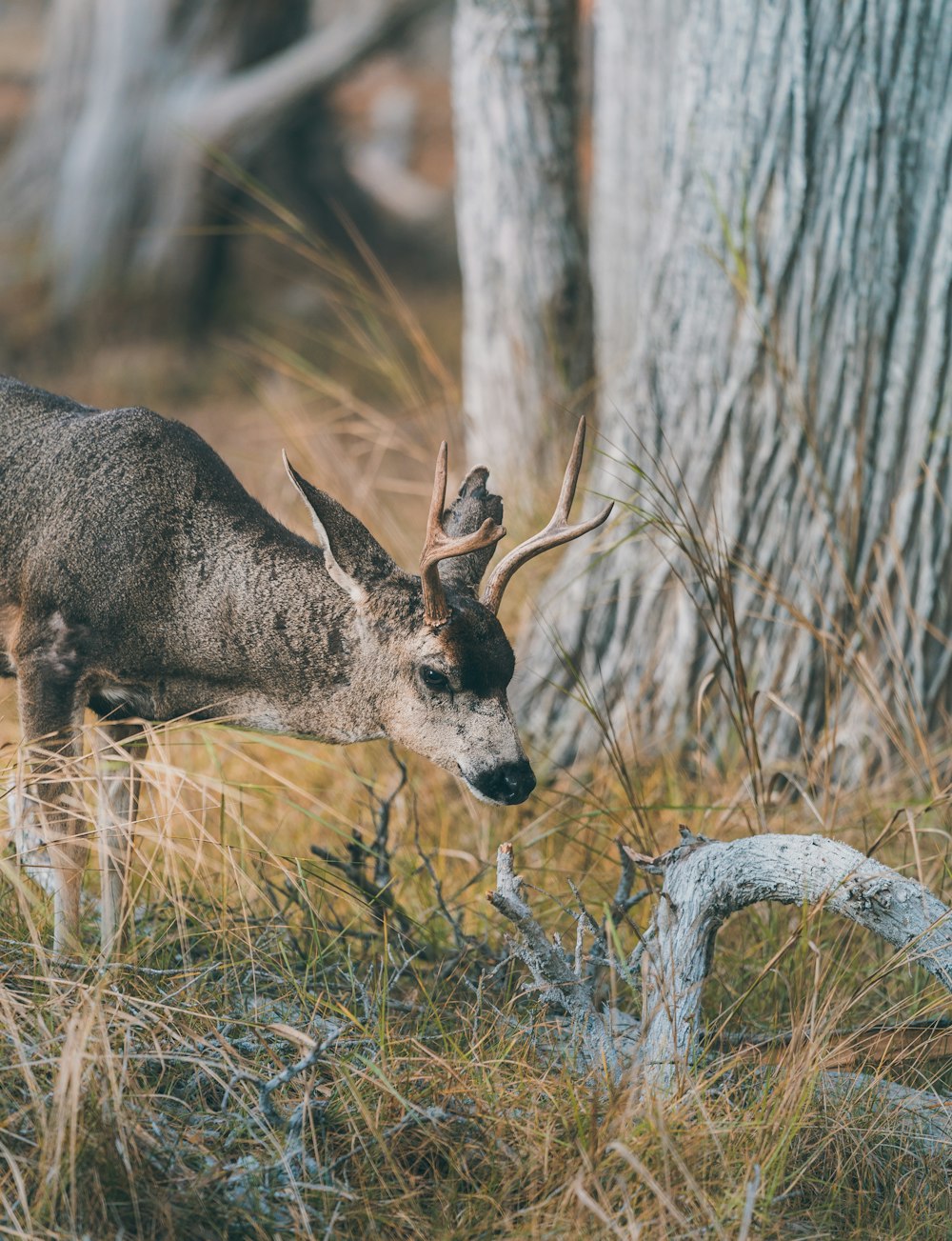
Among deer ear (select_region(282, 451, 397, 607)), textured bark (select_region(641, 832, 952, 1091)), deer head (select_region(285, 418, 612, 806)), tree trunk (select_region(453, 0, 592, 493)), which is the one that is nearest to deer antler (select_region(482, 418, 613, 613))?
deer head (select_region(285, 418, 612, 806))

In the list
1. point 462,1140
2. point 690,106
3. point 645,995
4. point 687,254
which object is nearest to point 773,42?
point 690,106

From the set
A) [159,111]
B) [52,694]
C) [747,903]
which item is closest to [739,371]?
[747,903]

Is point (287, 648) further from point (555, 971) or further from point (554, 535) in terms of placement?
point (555, 971)

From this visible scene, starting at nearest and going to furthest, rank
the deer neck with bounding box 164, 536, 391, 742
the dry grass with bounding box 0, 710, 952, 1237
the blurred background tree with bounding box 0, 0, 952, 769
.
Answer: the dry grass with bounding box 0, 710, 952, 1237
the deer neck with bounding box 164, 536, 391, 742
the blurred background tree with bounding box 0, 0, 952, 769

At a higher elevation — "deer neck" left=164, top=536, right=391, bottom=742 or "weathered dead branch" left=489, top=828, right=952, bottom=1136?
"deer neck" left=164, top=536, right=391, bottom=742

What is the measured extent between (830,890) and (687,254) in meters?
2.51

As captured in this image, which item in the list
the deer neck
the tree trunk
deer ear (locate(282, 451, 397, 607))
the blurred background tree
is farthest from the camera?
the tree trunk

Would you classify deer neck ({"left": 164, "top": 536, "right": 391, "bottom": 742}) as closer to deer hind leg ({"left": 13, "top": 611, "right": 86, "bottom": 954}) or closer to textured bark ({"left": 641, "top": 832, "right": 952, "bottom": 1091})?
deer hind leg ({"left": 13, "top": 611, "right": 86, "bottom": 954})

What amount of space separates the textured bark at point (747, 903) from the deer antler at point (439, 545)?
75 cm

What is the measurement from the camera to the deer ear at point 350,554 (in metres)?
3.31

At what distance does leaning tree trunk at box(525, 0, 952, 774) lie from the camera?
4461 millimetres

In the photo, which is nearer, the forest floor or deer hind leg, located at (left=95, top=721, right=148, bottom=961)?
the forest floor

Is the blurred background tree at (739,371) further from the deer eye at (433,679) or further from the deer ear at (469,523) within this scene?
the deer eye at (433,679)

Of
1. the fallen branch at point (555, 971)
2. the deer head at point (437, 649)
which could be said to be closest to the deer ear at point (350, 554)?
the deer head at point (437, 649)
